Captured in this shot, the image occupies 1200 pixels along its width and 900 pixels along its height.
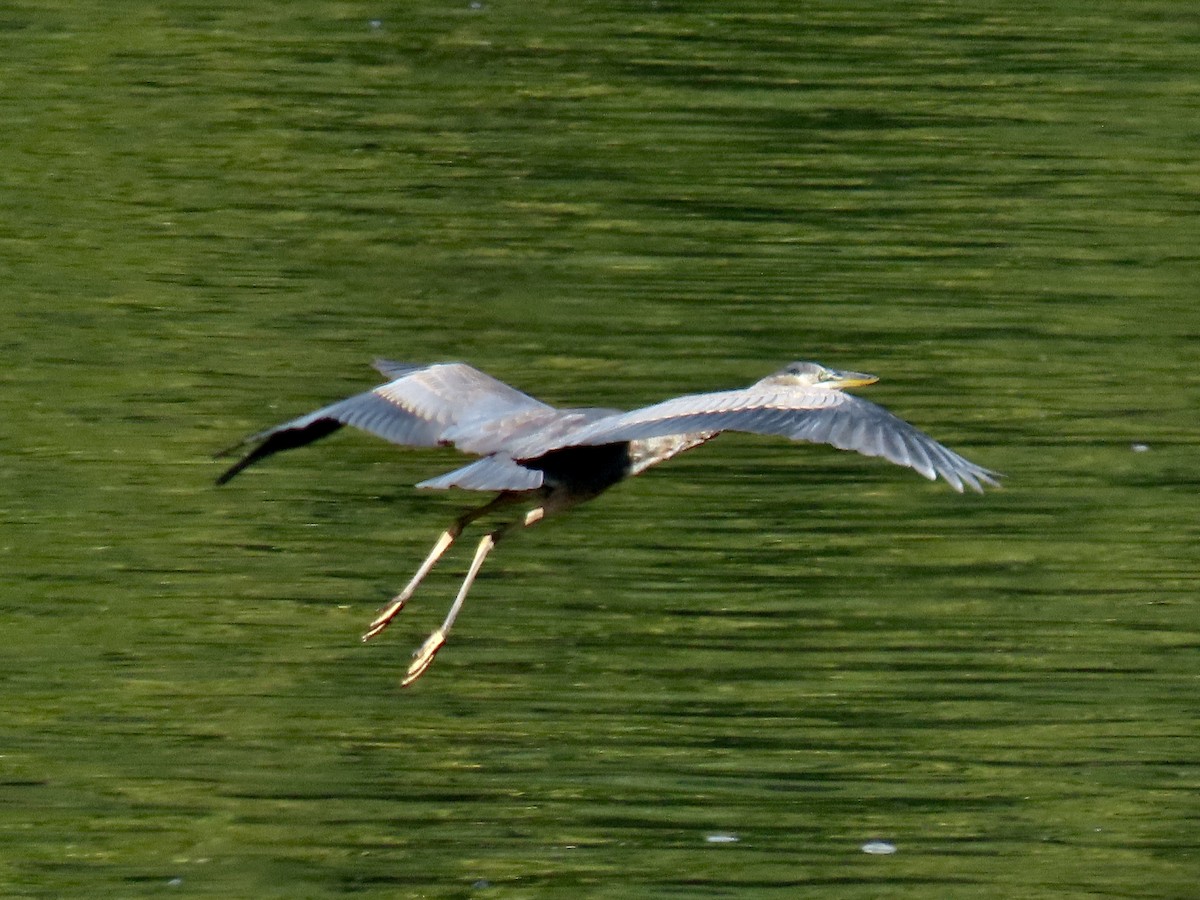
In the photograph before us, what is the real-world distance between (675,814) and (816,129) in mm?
8680

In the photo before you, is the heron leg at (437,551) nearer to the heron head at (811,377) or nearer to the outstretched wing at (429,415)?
the outstretched wing at (429,415)

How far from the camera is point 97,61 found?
17047 millimetres

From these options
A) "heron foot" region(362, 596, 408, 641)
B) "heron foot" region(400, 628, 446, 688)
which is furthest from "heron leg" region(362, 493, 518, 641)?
"heron foot" region(400, 628, 446, 688)

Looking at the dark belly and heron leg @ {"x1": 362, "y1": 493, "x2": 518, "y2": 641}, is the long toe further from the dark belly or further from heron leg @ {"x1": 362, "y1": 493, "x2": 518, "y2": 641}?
the dark belly

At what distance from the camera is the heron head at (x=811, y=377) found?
27.9ft

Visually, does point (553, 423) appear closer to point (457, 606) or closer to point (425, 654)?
point (457, 606)

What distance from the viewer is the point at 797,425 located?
23.3ft

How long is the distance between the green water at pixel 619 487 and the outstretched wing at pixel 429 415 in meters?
0.98

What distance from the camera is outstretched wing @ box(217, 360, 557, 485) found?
7.84 meters

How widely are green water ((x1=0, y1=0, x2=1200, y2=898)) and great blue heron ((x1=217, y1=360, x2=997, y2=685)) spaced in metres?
0.70

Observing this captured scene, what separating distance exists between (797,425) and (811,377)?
1518 millimetres

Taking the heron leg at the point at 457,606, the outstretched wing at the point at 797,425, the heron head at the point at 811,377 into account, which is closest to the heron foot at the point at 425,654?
the heron leg at the point at 457,606

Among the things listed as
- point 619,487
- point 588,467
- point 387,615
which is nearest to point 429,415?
point 588,467

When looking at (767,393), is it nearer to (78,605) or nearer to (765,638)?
(765,638)
